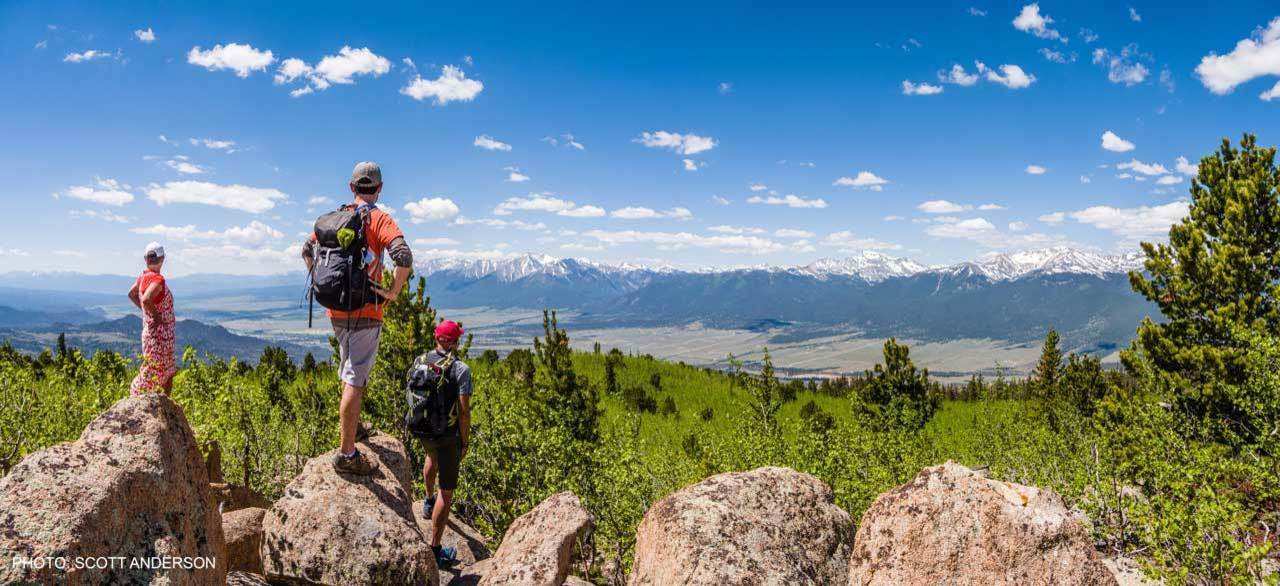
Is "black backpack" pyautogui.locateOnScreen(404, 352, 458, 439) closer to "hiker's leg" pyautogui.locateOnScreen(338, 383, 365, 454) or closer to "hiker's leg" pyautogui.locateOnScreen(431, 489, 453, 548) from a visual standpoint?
"hiker's leg" pyautogui.locateOnScreen(338, 383, 365, 454)

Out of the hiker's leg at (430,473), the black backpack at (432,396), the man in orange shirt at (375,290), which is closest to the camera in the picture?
the man in orange shirt at (375,290)

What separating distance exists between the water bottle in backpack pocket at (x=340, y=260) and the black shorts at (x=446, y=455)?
247 cm

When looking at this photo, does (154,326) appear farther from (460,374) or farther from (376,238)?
(460,374)

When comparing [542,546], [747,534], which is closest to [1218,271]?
[747,534]

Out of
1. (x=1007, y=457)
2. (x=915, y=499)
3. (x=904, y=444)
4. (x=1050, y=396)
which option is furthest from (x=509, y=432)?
(x=1050, y=396)

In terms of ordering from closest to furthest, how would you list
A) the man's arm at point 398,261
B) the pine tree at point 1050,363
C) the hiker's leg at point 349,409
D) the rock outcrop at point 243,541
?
the man's arm at point 398,261 < the hiker's leg at point 349,409 < the rock outcrop at point 243,541 < the pine tree at point 1050,363

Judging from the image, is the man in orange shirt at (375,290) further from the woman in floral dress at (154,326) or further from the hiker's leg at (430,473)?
the woman in floral dress at (154,326)

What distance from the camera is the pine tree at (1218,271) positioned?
17875 millimetres

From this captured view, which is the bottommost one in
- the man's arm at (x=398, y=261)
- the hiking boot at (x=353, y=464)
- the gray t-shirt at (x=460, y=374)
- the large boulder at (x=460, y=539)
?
the large boulder at (x=460, y=539)

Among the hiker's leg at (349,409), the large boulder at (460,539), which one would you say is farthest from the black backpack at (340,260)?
the large boulder at (460,539)

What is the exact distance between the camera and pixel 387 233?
7188mm

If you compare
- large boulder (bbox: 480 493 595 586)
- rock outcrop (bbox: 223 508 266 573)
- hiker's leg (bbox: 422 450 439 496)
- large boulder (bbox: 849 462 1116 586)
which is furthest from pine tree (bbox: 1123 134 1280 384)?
rock outcrop (bbox: 223 508 266 573)

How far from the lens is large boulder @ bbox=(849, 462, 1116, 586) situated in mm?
6566

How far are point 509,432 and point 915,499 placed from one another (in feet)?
25.1
